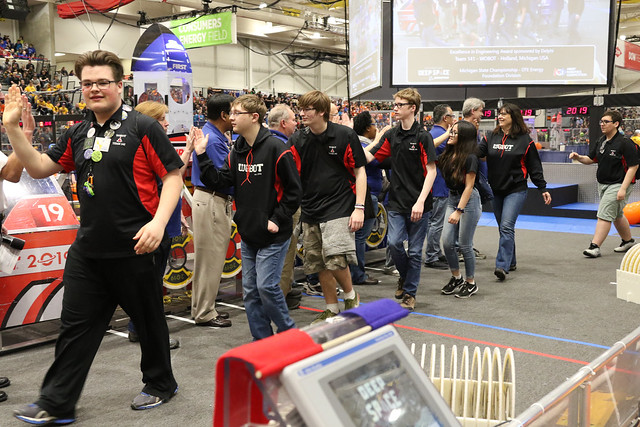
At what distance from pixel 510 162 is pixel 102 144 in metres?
4.16

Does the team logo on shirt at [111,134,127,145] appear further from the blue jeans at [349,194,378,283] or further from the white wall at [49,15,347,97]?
the white wall at [49,15,347,97]

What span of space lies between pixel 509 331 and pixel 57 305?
308cm

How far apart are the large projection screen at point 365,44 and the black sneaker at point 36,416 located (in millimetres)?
7116

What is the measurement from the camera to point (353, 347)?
1046 mm

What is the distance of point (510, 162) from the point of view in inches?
236

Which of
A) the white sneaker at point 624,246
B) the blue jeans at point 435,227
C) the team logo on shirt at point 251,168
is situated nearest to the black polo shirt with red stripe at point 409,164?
the team logo on shirt at point 251,168

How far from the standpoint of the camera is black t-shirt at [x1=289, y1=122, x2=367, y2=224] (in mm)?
4289

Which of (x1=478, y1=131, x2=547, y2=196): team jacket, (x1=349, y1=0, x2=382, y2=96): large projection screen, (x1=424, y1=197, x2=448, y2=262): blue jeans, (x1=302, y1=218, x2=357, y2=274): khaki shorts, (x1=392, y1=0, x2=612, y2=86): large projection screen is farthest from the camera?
(x1=349, y1=0, x2=382, y2=96): large projection screen

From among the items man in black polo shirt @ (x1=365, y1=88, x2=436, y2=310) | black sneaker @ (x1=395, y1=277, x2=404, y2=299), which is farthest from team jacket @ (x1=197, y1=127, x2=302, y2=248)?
black sneaker @ (x1=395, y1=277, x2=404, y2=299)

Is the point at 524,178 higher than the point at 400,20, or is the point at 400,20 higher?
the point at 400,20

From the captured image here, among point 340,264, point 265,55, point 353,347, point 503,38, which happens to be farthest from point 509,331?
point 265,55

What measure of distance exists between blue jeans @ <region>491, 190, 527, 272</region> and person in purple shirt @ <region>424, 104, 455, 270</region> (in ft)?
1.98

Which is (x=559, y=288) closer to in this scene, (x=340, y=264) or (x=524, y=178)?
(x=524, y=178)

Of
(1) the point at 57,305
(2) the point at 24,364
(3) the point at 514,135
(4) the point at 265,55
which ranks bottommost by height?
(2) the point at 24,364
